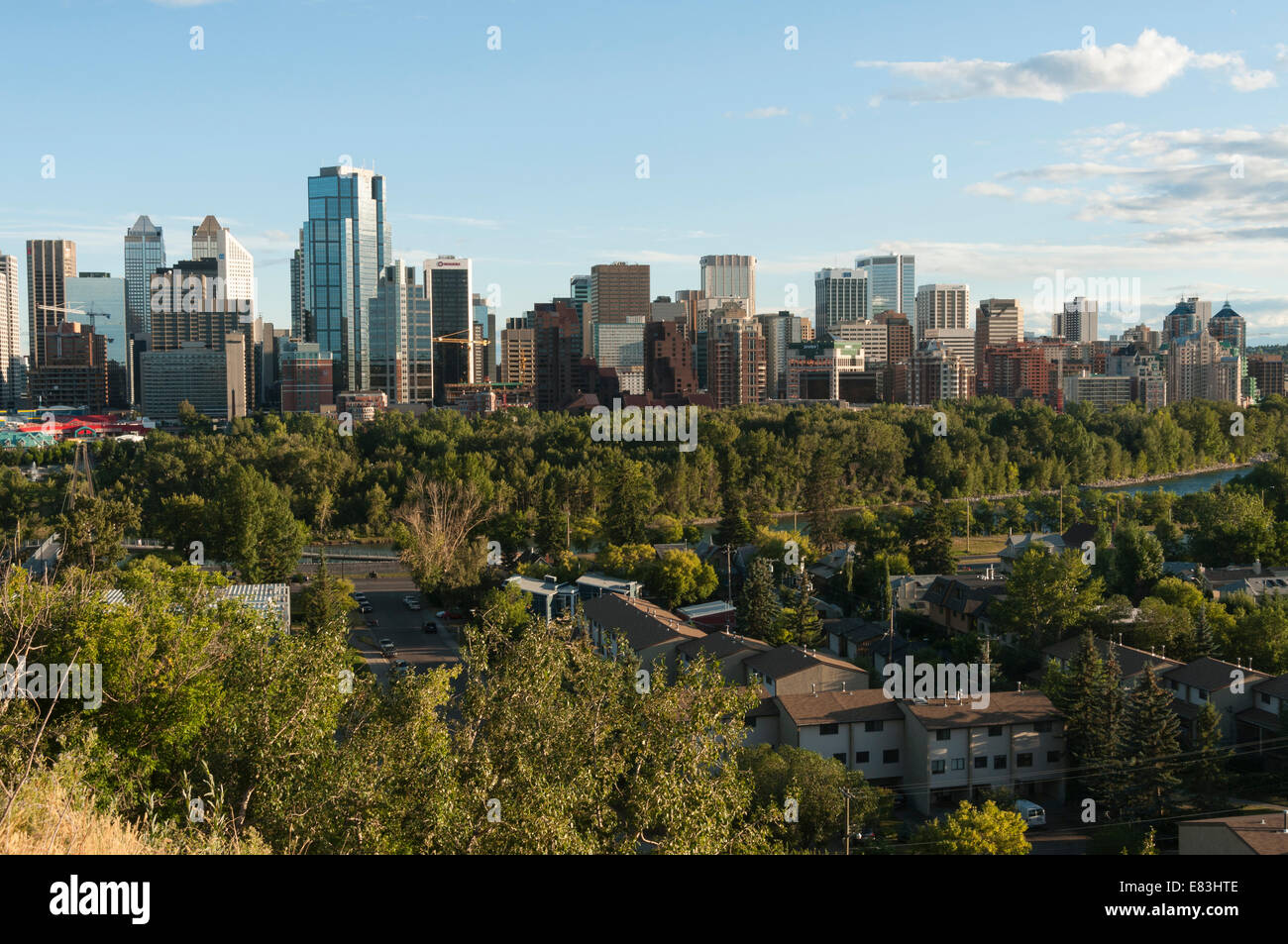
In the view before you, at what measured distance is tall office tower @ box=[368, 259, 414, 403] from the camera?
153ft

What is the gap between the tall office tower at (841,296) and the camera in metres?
70.5

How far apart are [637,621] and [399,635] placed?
289 centimetres

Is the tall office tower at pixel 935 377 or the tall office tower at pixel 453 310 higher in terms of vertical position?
the tall office tower at pixel 453 310

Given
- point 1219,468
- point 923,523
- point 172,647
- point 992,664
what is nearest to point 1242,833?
point 992,664

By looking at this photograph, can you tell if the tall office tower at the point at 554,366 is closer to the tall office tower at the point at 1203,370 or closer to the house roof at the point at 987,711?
the tall office tower at the point at 1203,370

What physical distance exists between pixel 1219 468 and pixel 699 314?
32325 millimetres

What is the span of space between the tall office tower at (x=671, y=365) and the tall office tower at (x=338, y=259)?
14.5 m

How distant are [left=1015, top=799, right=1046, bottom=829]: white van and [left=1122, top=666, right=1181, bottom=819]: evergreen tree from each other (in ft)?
1.82

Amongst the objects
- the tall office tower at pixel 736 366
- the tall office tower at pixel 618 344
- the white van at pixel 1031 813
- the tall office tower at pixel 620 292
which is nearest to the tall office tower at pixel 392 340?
the tall office tower at pixel 618 344

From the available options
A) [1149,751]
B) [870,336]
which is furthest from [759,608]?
[870,336]

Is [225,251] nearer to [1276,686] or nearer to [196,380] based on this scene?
[196,380]

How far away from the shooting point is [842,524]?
703 inches

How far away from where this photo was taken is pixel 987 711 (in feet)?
26.3
